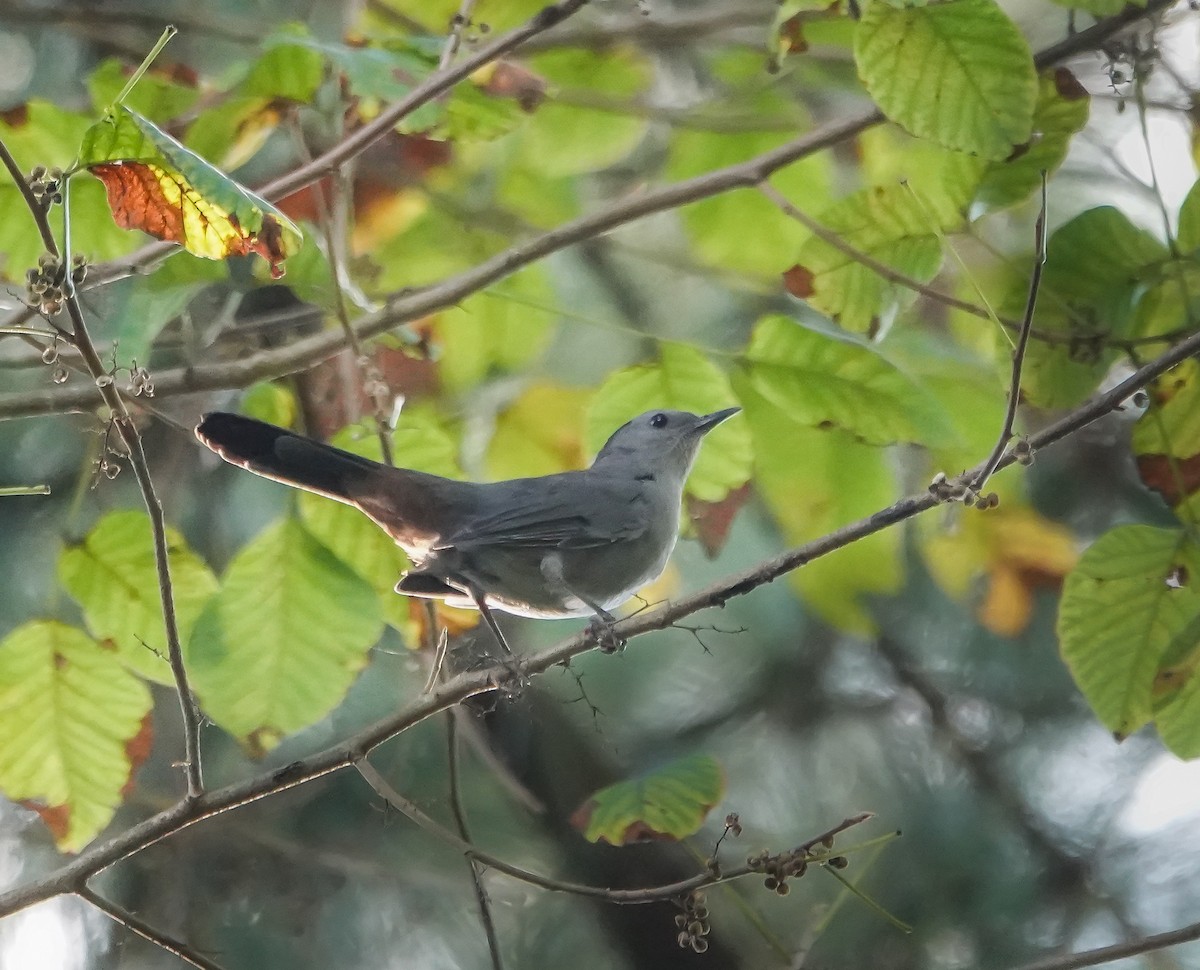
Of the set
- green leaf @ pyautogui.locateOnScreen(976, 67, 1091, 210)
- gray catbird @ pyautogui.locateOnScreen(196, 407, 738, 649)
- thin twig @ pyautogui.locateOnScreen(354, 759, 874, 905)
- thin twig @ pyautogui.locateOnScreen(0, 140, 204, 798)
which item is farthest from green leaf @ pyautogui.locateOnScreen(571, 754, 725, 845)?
green leaf @ pyautogui.locateOnScreen(976, 67, 1091, 210)

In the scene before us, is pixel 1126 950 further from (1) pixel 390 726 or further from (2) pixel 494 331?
(2) pixel 494 331

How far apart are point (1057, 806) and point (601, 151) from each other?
199cm

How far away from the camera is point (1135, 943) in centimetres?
160

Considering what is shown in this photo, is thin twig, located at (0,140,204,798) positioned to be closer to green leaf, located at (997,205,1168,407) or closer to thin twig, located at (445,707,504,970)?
thin twig, located at (445,707,504,970)

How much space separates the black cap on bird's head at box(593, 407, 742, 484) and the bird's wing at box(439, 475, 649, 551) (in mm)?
117

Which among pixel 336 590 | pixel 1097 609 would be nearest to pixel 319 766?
pixel 336 590

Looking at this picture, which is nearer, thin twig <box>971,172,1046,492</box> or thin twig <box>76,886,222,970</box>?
thin twig <box>971,172,1046,492</box>

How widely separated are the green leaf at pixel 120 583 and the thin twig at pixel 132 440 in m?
0.41

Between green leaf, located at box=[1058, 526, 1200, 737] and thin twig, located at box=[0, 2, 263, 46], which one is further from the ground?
thin twig, located at box=[0, 2, 263, 46]

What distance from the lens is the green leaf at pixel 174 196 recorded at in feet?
4.62

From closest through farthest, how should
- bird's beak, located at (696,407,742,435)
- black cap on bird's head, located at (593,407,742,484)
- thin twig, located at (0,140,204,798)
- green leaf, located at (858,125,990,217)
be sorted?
thin twig, located at (0,140,204,798)
green leaf, located at (858,125,990,217)
bird's beak, located at (696,407,742,435)
black cap on bird's head, located at (593,407,742,484)

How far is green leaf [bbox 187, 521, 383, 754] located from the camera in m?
1.91

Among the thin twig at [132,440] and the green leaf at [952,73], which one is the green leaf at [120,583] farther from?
the green leaf at [952,73]

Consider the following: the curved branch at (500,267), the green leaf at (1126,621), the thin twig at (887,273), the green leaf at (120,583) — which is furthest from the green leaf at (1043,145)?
the green leaf at (120,583)
